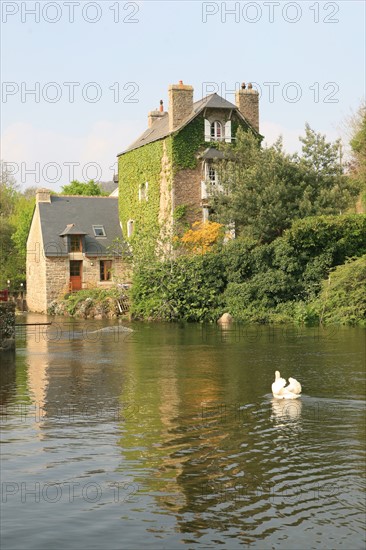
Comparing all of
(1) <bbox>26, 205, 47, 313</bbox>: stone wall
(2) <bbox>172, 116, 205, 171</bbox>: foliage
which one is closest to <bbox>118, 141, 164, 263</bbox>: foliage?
(2) <bbox>172, 116, 205, 171</bbox>: foliage

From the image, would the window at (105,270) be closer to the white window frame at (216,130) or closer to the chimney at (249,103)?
the white window frame at (216,130)

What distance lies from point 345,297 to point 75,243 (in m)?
23.2

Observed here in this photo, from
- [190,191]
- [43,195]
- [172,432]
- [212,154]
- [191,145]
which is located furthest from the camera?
[43,195]

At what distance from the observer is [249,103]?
51188 mm

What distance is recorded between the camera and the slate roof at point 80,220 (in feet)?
179

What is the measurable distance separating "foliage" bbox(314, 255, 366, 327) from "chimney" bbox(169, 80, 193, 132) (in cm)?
1631

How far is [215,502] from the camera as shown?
9852mm

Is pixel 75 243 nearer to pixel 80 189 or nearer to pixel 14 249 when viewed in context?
pixel 14 249

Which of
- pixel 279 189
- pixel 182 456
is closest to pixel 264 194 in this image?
pixel 279 189

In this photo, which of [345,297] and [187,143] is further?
[187,143]

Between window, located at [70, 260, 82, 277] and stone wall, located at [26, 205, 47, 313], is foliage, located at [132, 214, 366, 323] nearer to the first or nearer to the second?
window, located at [70, 260, 82, 277]

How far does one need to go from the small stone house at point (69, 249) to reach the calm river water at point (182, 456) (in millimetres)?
31091

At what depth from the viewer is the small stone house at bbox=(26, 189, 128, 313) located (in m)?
53.8

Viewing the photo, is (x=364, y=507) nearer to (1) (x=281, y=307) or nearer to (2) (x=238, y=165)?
(1) (x=281, y=307)
